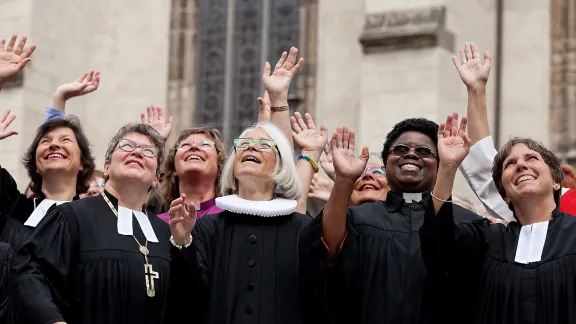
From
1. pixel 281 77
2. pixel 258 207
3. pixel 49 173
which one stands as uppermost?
pixel 281 77

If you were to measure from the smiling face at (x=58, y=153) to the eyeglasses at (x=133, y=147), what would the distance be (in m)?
0.84

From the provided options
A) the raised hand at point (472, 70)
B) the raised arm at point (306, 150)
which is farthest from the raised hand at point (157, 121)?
the raised hand at point (472, 70)

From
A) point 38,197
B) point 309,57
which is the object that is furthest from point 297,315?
point 309,57

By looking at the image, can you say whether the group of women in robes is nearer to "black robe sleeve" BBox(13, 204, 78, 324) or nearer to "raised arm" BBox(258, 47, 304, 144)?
"black robe sleeve" BBox(13, 204, 78, 324)

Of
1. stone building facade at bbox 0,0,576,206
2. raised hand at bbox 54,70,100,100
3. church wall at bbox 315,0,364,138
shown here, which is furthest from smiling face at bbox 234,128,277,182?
church wall at bbox 315,0,364,138

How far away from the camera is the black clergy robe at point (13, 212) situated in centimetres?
602

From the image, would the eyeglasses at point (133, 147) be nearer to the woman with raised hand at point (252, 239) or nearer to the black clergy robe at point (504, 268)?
the woman with raised hand at point (252, 239)

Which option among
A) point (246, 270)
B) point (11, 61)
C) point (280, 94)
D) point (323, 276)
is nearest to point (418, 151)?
point (323, 276)

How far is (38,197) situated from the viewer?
6.41 m

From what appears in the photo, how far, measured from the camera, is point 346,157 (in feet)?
17.1

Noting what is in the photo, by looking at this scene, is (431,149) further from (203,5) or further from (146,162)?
(203,5)

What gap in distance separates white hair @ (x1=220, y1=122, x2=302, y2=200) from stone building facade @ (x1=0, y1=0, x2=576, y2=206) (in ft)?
13.1

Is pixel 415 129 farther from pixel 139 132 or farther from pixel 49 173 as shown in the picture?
pixel 49 173

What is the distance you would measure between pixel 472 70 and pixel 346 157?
120cm
